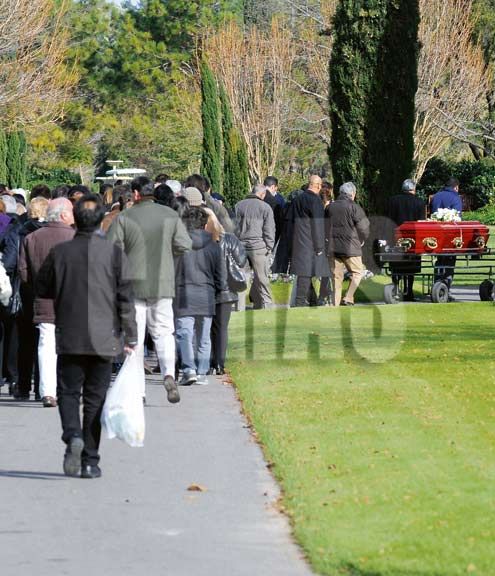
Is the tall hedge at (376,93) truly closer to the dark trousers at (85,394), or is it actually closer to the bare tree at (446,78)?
the dark trousers at (85,394)

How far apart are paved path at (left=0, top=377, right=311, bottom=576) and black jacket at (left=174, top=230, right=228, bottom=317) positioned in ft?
7.13

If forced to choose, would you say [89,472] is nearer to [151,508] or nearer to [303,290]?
[151,508]

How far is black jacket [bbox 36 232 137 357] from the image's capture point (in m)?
9.02

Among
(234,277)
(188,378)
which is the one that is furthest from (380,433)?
(234,277)

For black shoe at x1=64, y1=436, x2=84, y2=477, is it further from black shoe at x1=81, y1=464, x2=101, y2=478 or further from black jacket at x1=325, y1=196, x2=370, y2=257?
black jacket at x1=325, y1=196, x2=370, y2=257

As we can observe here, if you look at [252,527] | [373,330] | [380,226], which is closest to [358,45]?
[380,226]

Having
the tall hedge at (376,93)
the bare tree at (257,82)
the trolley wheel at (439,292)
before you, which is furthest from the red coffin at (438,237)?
the bare tree at (257,82)

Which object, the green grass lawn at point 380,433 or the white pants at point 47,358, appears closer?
the green grass lawn at point 380,433

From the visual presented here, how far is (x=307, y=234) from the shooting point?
791 inches

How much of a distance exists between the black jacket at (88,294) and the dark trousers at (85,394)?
119 millimetres

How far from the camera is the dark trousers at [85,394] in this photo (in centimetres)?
905

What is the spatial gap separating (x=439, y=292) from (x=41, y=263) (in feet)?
34.2

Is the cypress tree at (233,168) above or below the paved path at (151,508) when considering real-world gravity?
above

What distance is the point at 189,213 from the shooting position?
13.5 m
